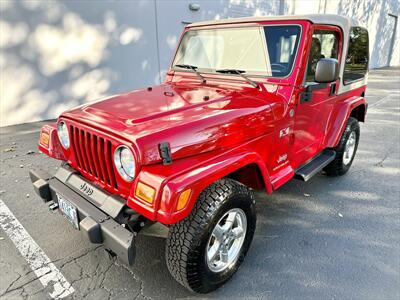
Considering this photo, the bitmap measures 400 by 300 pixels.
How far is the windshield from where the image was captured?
2.76 meters

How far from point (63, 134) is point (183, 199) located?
1349 mm

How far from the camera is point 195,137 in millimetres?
2012

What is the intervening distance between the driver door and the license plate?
1994mm

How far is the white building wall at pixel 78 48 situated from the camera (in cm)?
632

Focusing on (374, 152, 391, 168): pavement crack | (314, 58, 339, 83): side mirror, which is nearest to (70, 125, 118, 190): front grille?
(314, 58, 339, 83): side mirror

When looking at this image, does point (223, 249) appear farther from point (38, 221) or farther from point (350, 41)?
point (350, 41)

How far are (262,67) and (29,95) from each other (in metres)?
→ 5.75

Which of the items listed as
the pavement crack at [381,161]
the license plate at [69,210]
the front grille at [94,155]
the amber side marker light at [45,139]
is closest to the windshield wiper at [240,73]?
the front grille at [94,155]

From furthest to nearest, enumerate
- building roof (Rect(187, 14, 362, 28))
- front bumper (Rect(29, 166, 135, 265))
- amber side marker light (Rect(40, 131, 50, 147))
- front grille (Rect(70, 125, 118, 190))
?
building roof (Rect(187, 14, 362, 28)) → amber side marker light (Rect(40, 131, 50, 147)) → front grille (Rect(70, 125, 118, 190)) → front bumper (Rect(29, 166, 135, 265))

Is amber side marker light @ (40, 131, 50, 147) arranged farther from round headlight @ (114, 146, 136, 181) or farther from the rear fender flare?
the rear fender flare

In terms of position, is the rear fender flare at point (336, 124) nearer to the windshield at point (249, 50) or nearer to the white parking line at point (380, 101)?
the windshield at point (249, 50)

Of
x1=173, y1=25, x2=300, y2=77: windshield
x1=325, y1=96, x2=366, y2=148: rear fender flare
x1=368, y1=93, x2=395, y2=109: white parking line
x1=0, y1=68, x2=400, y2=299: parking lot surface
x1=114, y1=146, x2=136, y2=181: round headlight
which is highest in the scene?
x1=173, y1=25, x2=300, y2=77: windshield

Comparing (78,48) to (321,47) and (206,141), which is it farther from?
(206,141)

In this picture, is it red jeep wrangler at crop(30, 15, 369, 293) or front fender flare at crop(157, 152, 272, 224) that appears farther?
red jeep wrangler at crop(30, 15, 369, 293)
